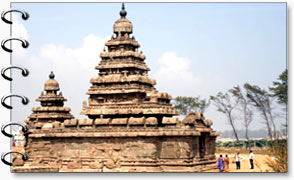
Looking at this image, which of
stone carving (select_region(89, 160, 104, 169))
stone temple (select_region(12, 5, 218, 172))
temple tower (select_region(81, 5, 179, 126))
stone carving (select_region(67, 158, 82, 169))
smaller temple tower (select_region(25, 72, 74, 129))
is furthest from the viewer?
smaller temple tower (select_region(25, 72, 74, 129))

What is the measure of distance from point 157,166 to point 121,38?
33.4 ft

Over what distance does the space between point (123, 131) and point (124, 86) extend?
4635 mm

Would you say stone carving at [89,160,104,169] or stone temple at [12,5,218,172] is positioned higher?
stone temple at [12,5,218,172]

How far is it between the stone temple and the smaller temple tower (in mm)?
1725

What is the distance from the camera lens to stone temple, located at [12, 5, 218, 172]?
116ft

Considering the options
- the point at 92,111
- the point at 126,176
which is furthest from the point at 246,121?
the point at 126,176

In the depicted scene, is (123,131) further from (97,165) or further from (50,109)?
(50,109)

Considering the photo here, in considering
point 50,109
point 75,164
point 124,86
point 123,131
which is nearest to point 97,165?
point 75,164

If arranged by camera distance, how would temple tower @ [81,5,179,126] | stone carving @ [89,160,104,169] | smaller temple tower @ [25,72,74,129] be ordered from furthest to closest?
smaller temple tower @ [25,72,74,129] → temple tower @ [81,5,179,126] → stone carving @ [89,160,104,169]

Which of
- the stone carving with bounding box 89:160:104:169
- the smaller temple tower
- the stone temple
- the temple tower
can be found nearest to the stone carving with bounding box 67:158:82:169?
the stone temple

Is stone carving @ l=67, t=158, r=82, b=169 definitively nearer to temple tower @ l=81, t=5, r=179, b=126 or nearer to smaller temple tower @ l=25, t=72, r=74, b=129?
temple tower @ l=81, t=5, r=179, b=126

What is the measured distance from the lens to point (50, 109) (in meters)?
44.8

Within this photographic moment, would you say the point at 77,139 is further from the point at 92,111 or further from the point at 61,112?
the point at 61,112

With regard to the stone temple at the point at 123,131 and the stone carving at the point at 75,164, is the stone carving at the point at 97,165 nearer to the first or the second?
the stone temple at the point at 123,131
